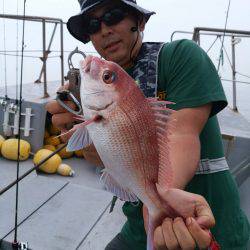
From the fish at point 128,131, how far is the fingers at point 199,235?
0.12 m

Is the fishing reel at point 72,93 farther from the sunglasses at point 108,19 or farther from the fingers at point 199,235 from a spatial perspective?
the fingers at point 199,235

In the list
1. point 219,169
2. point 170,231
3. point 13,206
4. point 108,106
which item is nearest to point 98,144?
point 108,106

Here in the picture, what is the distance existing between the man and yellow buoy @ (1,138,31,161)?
268cm

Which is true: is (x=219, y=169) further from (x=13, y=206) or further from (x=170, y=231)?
(x=13, y=206)

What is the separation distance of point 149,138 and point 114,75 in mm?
254

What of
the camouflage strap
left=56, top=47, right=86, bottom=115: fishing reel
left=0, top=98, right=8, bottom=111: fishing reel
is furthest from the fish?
left=0, top=98, right=8, bottom=111: fishing reel

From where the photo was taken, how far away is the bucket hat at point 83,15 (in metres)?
1.68

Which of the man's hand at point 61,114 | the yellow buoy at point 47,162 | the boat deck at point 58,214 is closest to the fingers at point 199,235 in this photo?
the man's hand at point 61,114

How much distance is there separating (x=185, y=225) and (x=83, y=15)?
1167 mm

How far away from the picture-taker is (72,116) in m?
1.55

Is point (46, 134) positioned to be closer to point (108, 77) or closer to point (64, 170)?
point (64, 170)

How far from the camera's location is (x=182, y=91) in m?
1.57

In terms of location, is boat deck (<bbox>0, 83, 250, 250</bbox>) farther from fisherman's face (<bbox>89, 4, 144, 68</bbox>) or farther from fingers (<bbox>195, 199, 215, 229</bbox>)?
fingers (<bbox>195, 199, 215, 229</bbox>)

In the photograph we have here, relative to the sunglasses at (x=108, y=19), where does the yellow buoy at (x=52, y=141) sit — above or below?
below
